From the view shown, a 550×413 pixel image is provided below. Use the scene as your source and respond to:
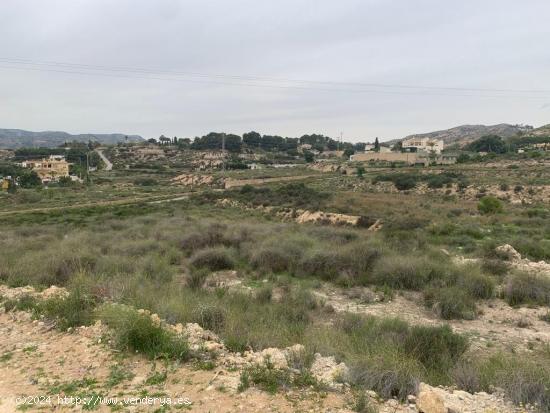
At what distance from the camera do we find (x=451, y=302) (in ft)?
30.3

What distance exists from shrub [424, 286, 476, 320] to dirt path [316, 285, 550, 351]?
154 millimetres

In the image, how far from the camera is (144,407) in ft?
14.8

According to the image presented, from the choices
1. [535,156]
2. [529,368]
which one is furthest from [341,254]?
[535,156]

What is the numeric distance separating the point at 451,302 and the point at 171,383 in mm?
6942

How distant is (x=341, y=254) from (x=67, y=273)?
27.3 feet

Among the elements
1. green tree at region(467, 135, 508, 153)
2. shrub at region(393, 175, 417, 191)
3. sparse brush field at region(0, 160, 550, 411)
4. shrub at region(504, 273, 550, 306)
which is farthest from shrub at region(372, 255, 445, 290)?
green tree at region(467, 135, 508, 153)

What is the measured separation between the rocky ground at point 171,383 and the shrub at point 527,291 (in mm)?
6505

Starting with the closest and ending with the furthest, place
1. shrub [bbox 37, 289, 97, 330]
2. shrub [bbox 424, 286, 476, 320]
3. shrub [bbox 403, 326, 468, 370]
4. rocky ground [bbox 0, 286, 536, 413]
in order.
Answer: rocky ground [bbox 0, 286, 536, 413]
shrub [bbox 403, 326, 468, 370]
shrub [bbox 37, 289, 97, 330]
shrub [bbox 424, 286, 476, 320]

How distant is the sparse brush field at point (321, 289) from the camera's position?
5.71m

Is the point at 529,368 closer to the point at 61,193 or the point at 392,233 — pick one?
the point at 392,233

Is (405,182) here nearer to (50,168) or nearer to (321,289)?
(321,289)

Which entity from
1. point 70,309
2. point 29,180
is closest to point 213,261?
point 70,309

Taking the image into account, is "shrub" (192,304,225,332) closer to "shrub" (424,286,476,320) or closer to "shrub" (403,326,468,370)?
"shrub" (403,326,468,370)

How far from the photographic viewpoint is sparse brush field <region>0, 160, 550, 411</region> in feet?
18.7
